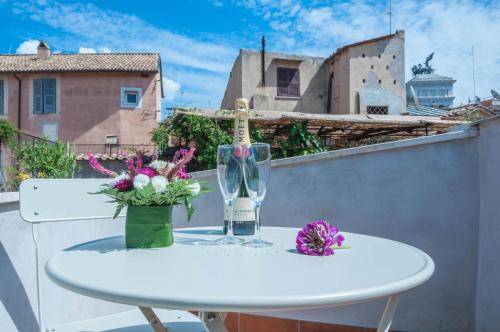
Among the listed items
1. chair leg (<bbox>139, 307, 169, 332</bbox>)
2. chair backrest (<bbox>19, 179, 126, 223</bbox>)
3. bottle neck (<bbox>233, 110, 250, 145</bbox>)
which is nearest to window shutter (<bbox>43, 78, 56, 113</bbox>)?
chair backrest (<bbox>19, 179, 126, 223</bbox>)

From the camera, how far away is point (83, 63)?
1722 centimetres

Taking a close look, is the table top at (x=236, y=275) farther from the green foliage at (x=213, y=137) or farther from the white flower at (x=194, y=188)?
the green foliage at (x=213, y=137)

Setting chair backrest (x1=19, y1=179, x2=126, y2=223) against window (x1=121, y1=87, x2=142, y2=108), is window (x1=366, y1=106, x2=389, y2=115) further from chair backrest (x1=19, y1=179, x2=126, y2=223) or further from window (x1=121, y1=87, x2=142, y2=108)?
chair backrest (x1=19, y1=179, x2=126, y2=223)

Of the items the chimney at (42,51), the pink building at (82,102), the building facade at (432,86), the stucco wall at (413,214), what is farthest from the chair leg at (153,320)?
the building facade at (432,86)

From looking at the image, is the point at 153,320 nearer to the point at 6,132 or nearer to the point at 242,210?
the point at 242,210

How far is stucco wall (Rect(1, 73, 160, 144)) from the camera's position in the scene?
54.7ft

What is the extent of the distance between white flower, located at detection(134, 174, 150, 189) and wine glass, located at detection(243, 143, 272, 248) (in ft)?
0.97

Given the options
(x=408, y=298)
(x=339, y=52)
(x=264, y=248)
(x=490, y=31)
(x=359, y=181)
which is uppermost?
(x=339, y=52)

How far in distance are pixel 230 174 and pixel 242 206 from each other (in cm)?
24

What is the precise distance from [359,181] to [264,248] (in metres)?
1.40

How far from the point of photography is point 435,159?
2352 mm

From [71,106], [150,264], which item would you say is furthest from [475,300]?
[71,106]

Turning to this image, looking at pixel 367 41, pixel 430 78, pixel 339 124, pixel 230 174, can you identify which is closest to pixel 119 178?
pixel 230 174

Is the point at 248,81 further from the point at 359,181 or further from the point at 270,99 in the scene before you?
the point at 359,181
